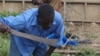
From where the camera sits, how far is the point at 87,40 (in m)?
9.63

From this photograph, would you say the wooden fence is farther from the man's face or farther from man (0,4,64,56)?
the man's face

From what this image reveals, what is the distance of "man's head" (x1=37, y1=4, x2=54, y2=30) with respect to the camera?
4.92m

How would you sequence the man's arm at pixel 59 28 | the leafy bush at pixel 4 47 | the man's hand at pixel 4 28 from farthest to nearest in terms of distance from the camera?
the leafy bush at pixel 4 47 → the man's arm at pixel 59 28 → the man's hand at pixel 4 28

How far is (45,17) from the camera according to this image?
4.91 metres

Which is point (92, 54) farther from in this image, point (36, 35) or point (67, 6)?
point (67, 6)

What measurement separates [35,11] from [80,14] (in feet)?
22.9

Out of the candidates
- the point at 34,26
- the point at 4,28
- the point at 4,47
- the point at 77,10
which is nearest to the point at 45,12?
the point at 34,26

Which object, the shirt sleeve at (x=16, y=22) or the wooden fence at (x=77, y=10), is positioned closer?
the shirt sleeve at (x=16, y=22)

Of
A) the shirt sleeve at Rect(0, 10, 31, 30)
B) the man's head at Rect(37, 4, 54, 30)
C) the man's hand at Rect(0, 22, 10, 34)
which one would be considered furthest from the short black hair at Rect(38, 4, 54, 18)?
the man's hand at Rect(0, 22, 10, 34)

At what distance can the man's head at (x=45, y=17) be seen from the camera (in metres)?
4.92

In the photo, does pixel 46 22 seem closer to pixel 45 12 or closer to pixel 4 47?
pixel 45 12

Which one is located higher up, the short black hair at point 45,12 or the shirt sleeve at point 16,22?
the short black hair at point 45,12

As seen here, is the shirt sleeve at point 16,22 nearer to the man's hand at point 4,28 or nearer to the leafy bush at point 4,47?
the man's hand at point 4,28

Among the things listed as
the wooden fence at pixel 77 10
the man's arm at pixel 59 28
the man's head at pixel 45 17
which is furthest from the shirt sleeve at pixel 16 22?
the wooden fence at pixel 77 10
